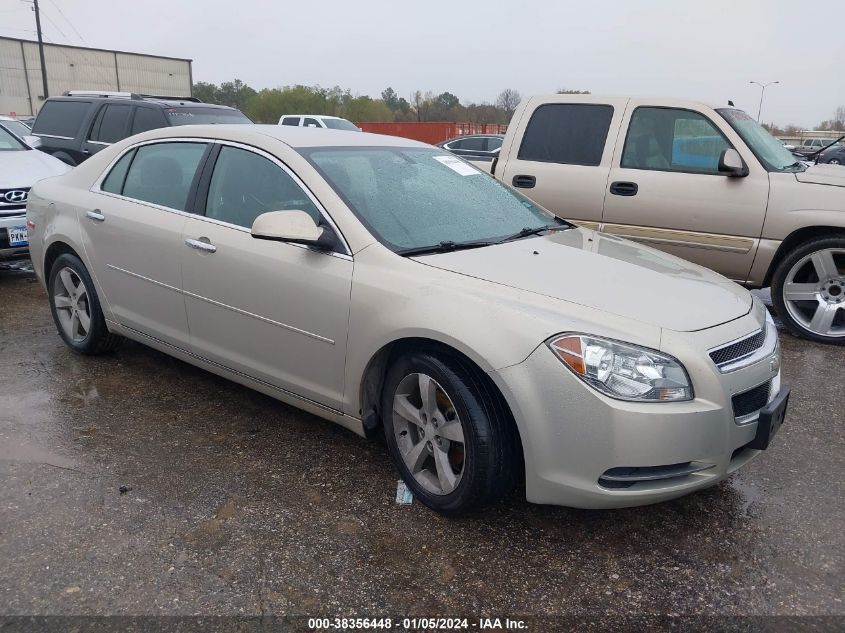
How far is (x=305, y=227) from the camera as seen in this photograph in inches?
124

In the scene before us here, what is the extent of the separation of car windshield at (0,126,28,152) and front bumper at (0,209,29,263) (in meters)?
1.46

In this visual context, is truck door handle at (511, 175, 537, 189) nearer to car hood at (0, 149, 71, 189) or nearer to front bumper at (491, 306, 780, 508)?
front bumper at (491, 306, 780, 508)

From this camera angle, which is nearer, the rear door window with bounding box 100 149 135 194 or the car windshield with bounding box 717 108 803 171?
the rear door window with bounding box 100 149 135 194

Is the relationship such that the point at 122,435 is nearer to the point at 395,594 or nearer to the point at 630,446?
the point at 395,594

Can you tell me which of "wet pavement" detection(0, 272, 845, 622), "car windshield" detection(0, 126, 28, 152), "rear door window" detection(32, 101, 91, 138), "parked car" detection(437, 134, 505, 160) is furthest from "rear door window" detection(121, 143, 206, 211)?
"parked car" detection(437, 134, 505, 160)

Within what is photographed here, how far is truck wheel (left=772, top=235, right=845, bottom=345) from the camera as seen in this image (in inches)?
211

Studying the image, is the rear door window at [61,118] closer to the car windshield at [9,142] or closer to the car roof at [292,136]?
the car windshield at [9,142]

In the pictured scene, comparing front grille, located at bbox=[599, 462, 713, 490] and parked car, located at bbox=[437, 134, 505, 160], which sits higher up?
front grille, located at bbox=[599, 462, 713, 490]

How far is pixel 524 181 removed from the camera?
20.5 feet

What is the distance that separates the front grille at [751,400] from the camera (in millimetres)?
2682

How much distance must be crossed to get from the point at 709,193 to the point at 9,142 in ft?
24.2

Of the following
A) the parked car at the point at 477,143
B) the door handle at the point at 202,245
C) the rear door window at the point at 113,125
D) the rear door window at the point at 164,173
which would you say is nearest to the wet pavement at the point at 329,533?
the door handle at the point at 202,245

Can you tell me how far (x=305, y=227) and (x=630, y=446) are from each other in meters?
1.65

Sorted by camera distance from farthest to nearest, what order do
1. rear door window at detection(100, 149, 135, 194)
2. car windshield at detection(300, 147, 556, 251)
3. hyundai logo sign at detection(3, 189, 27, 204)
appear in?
hyundai logo sign at detection(3, 189, 27, 204) → rear door window at detection(100, 149, 135, 194) → car windshield at detection(300, 147, 556, 251)
